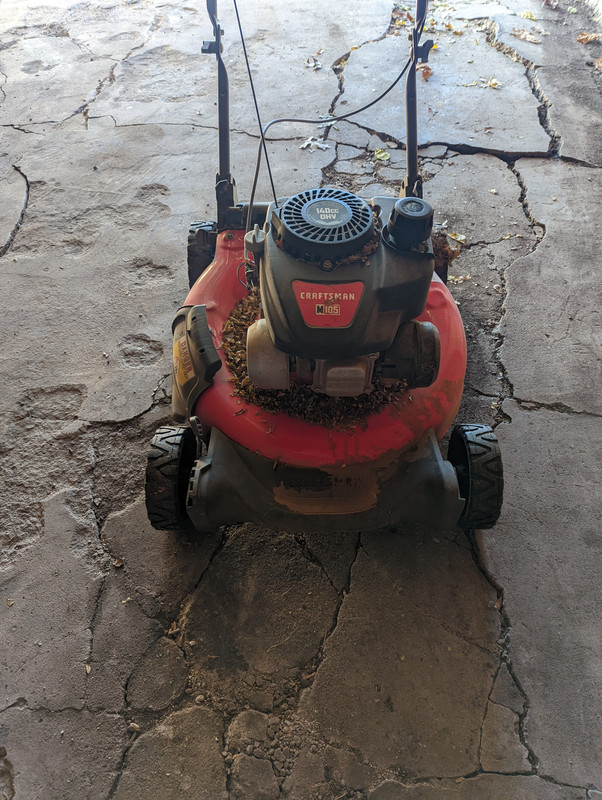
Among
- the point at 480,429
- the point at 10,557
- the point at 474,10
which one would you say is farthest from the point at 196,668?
the point at 474,10

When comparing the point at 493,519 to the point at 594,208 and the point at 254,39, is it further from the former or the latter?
the point at 254,39

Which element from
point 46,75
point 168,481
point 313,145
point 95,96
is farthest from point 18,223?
point 168,481

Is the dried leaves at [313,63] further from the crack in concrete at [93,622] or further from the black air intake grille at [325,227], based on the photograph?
the crack in concrete at [93,622]

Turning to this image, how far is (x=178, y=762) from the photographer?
1622 millimetres

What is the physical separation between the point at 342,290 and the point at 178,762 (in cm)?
136

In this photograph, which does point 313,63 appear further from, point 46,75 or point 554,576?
point 554,576

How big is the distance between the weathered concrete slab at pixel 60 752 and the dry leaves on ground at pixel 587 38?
18.9ft

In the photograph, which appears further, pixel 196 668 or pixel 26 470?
pixel 26 470

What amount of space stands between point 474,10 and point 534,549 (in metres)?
5.18

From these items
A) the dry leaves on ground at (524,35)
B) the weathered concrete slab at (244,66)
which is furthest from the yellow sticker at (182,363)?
the dry leaves on ground at (524,35)

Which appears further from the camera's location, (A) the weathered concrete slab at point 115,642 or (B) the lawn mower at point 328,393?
(A) the weathered concrete slab at point 115,642

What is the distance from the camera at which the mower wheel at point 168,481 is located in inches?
73.2

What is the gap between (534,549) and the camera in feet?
6.63

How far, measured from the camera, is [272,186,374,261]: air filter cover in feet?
5.05
